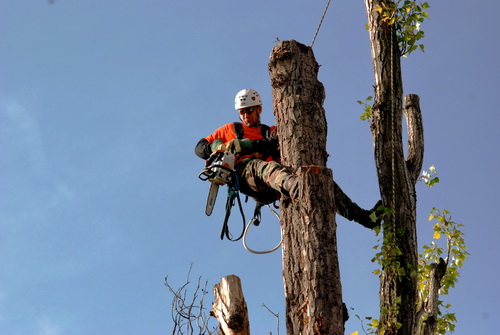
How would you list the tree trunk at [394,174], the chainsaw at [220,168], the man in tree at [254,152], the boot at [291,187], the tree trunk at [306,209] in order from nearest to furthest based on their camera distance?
the tree trunk at [306,209] < the boot at [291,187] < the tree trunk at [394,174] < the man in tree at [254,152] < the chainsaw at [220,168]

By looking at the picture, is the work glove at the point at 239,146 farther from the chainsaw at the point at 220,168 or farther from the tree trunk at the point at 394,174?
the tree trunk at the point at 394,174

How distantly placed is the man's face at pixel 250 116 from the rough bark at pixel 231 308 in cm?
206

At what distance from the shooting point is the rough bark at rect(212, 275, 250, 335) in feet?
18.1

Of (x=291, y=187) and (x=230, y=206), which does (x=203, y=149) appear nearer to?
(x=230, y=206)

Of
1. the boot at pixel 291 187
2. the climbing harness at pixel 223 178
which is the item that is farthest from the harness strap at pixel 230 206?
the boot at pixel 291 187

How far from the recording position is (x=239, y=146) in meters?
6.83

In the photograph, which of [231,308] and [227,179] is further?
[227,179]

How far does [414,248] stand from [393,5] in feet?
7.47

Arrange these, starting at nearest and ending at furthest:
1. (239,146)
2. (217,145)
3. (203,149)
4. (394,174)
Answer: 1. (394,174)
2. (239,146)
3. (217,145)
4. (203,149)

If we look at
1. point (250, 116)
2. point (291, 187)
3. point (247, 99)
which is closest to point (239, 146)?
point (250, 116)

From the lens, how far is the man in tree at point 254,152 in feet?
20.6

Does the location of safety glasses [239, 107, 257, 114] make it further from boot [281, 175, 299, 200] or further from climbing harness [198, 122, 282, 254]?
boot [281, 175, 299, 200]

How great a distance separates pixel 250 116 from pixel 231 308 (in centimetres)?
237

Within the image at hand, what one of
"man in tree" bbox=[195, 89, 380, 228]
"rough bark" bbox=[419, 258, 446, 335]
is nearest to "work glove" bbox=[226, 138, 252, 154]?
"man in tree" bbox=[195, 89, 380, 228]
